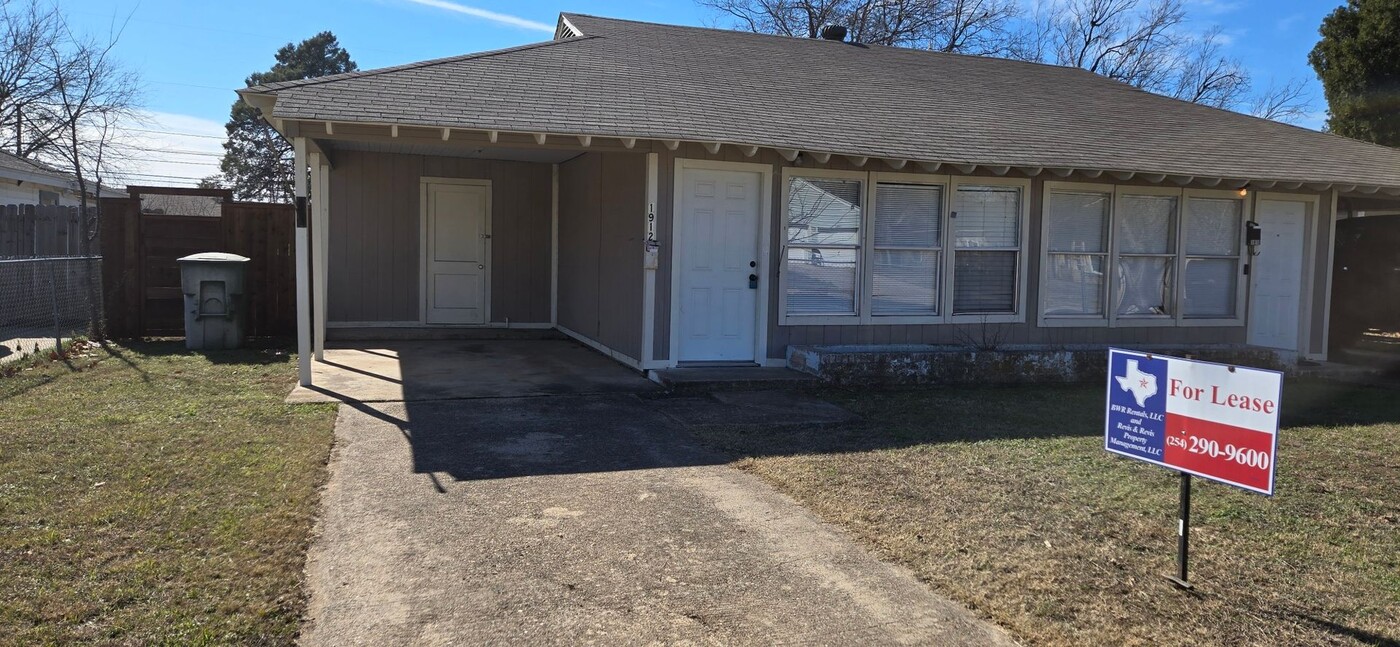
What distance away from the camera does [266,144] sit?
4031 cm

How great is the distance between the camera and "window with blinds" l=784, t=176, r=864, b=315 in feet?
31.8

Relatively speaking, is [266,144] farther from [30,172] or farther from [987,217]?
[987,217]

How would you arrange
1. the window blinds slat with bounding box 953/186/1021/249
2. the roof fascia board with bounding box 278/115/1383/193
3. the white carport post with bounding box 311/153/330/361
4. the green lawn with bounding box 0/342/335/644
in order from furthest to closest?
the window blinds slat with bounding box 953/186/1021/249 → the white carport post with bounding box 311/153/330/361 → the roof fascia board with bounding box 278/115/1383/193 → the green lawn with bounding box 0/342/335/644

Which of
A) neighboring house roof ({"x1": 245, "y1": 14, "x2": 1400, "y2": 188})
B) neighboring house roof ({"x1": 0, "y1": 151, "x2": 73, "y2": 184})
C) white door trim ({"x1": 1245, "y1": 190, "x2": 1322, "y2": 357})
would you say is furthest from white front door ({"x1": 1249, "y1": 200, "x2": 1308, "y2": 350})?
neighboring house roof ({"x1": 0, "y1": 151, "x2": 73, "y2": 184})

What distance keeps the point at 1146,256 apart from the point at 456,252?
29.2 feet

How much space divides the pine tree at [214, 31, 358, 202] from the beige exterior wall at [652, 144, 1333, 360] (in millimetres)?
34030

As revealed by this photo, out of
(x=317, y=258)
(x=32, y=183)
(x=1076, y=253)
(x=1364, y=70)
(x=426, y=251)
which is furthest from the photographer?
(x=1364, y=70)

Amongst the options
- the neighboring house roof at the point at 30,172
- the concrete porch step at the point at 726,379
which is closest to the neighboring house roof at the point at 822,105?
the concrete porch step at the point at 726,379

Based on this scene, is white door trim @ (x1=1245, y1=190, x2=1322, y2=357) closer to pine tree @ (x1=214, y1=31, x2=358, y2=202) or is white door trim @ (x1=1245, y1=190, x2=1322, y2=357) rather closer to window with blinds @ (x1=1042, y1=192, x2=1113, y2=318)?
window with blinds @ (x1=1042, y1=192, x2=1113, y2=318)

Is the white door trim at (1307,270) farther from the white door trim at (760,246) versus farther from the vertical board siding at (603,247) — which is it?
the vertical board siding at (603,247)

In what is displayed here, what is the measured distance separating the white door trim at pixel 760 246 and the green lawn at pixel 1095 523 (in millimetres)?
2104

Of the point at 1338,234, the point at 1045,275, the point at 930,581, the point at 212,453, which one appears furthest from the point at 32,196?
the point at 1338,234

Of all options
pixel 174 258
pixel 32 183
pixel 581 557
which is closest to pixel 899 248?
pixel 581 557

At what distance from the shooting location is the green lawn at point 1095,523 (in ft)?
11.8
